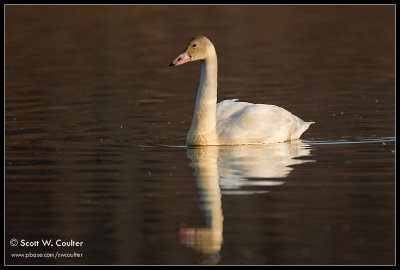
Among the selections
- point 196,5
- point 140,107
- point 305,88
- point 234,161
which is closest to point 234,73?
point 305,88

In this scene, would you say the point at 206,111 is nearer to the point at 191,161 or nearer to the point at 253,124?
the point at 253,124

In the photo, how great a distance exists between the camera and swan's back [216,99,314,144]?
13.5 meters

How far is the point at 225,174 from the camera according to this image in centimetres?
1170

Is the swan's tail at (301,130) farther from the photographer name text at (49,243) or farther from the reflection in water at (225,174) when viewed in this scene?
the photographer name text at (49,243)

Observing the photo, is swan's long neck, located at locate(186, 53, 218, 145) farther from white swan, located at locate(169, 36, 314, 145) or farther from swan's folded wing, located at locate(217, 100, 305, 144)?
swan's folded wing, located at locate(217, 100, 305, 144)

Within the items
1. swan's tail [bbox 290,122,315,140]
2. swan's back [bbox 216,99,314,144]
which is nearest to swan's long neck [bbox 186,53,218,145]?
swan's back [bbox 216,99,314,144]

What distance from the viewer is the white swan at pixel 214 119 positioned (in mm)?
Result: 13531

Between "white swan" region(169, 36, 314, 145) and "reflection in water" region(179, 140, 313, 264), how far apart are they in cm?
12

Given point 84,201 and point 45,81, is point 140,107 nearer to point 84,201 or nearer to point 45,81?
point 45,81

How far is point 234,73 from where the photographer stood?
844 inches

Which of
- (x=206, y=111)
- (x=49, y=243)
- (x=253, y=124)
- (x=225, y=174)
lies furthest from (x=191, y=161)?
(x=49, y=243)

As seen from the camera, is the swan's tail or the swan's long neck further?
the swan's tail

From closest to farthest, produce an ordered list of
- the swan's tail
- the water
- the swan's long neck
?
the water
the swan's long neck
the swan's tail

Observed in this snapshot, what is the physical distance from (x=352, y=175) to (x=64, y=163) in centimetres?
329
